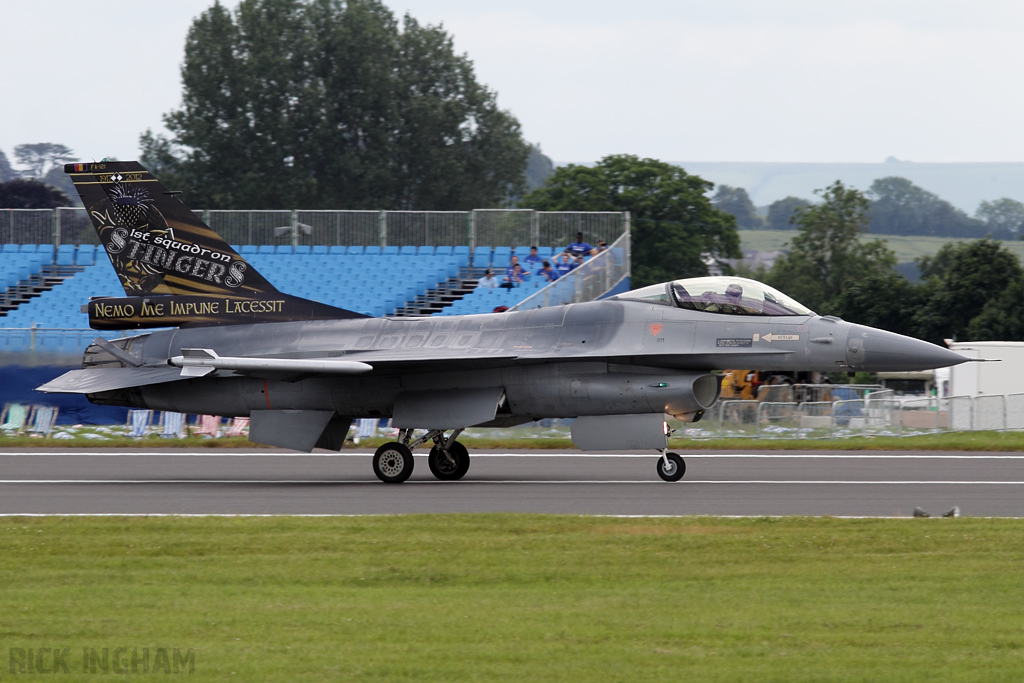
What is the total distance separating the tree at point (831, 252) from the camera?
72000 millimetres

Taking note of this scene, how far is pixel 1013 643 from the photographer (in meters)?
6.93

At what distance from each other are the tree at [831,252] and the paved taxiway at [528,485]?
53019 mm

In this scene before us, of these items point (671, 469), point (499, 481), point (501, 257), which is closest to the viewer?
point (671, 469)

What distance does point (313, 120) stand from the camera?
74.9m

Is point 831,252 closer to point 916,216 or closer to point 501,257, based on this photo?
point 501,257

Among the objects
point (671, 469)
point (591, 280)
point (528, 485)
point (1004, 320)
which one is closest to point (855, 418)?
point (591, 280)

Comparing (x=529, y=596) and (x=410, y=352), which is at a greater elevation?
(x=410, y=352)

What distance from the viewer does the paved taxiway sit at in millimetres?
13367

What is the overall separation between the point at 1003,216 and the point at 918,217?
17.6 m

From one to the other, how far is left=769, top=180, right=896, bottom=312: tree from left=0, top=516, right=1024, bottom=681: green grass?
2478 inches

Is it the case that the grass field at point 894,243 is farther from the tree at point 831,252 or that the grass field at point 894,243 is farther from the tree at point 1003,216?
the tree at point 831,252

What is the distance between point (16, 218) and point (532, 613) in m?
34.5

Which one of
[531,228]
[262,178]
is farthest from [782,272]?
[531,228]

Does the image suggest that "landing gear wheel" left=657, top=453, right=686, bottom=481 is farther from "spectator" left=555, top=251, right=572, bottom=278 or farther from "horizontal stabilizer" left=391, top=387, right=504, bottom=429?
"spectator" left=555, top=251, right=572, bottom=278
